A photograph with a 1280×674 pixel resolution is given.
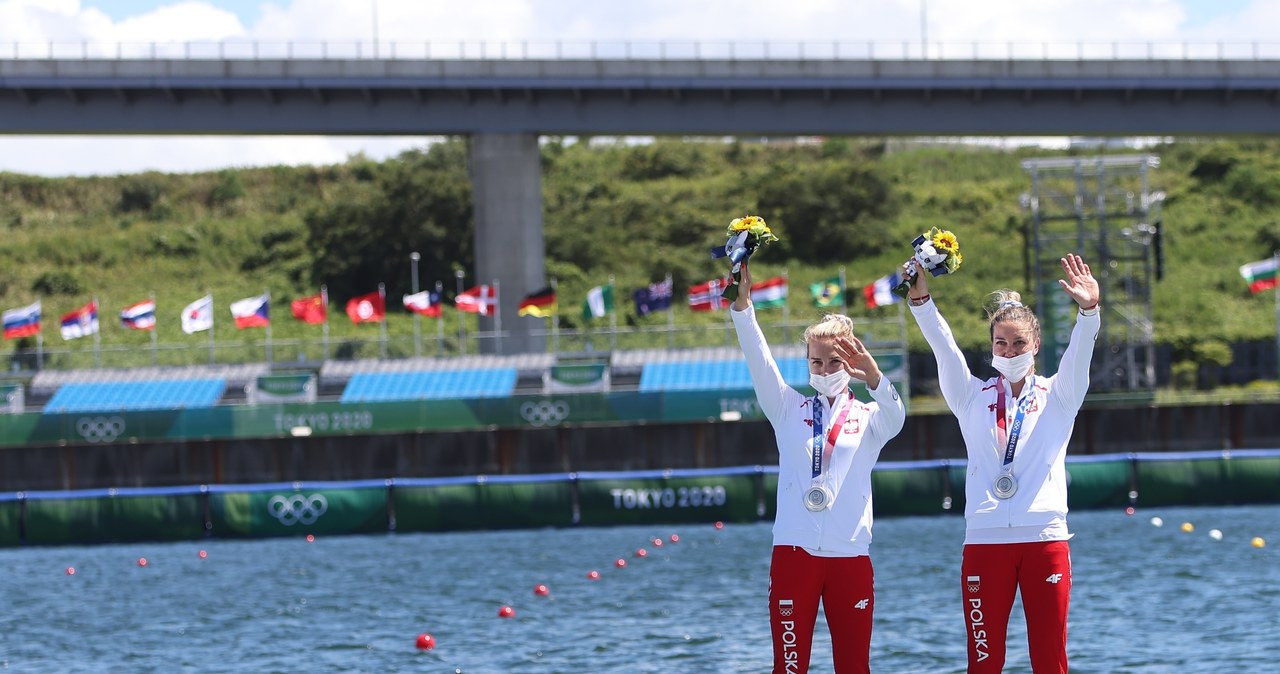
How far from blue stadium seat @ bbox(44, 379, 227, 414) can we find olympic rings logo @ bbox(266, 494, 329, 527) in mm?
19730

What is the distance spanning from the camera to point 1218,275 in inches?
2849

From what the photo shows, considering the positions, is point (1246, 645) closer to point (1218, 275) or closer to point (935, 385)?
point (935, 385)

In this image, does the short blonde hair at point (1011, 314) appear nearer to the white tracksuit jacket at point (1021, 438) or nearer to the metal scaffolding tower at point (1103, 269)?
the white tracksuit jacket at point (1021, 438)

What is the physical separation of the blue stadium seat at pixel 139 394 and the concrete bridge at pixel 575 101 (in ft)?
25.5

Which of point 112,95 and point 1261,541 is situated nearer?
point 1261,541

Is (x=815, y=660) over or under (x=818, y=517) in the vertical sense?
under

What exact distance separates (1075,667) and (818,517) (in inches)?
301

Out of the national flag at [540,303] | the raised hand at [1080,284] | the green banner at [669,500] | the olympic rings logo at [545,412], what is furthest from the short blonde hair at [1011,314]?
the national flag at [540,303]

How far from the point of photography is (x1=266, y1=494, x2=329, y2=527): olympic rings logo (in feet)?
102

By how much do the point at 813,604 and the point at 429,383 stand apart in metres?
42.4

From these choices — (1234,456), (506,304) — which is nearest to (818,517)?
(1234,456)

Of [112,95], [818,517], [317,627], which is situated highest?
[112,95]

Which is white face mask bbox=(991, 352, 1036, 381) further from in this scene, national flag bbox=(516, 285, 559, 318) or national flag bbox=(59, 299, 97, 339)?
national flag bbox=(59, 299, 97, 339)

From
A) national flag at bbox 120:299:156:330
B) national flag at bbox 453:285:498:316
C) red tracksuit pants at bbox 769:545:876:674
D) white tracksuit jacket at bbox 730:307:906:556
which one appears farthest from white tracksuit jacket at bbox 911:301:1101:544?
national flag at bbox 120:299:156:330
